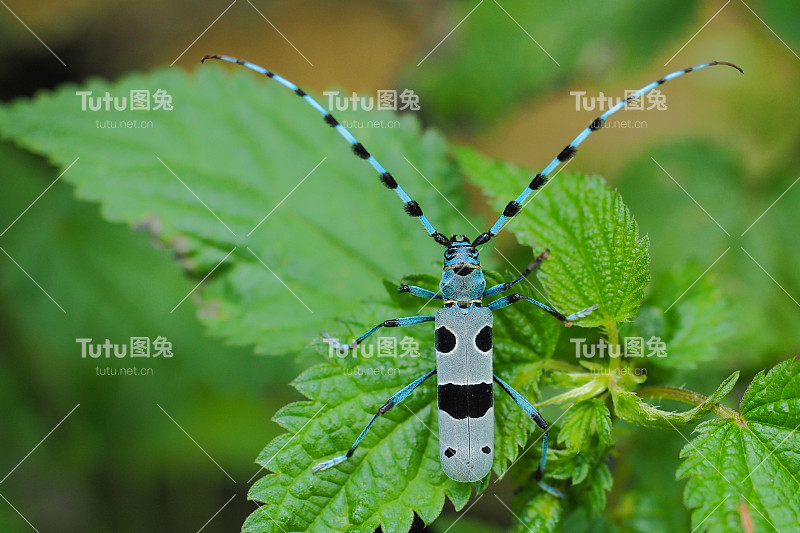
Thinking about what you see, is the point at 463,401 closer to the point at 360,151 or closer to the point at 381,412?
the point at 381,412

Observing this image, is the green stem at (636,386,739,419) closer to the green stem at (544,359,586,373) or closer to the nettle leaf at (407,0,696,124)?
the green stem at (544,359,586,373)

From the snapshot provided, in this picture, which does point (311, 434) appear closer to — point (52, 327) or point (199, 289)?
point (199, 289)

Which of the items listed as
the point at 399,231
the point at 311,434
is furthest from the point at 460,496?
the point at 399,231

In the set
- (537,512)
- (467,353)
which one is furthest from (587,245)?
(537,512)

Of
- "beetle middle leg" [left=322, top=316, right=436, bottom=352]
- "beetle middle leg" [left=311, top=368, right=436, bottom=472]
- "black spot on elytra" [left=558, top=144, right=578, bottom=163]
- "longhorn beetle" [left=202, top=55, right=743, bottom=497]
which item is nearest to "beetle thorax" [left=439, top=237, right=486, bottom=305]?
"longhorn beetle" [left=202, top=55, right=743, bottom=497]

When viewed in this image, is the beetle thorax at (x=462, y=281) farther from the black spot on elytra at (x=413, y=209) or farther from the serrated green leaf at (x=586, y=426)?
the serrated green leaf at (x=586, y=426)
